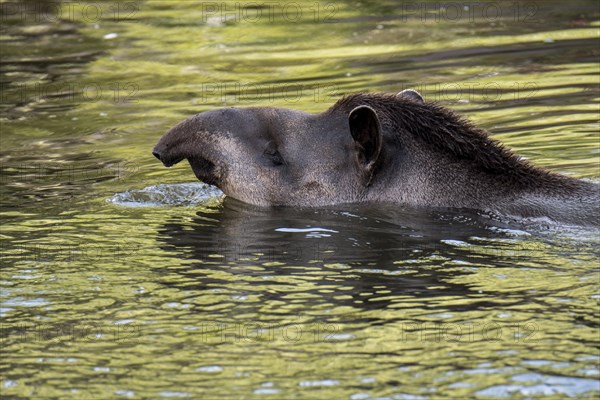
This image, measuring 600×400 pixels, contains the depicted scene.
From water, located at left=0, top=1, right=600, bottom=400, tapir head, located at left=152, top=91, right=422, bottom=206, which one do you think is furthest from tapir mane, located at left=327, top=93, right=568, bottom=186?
water, located at left=0, top=1, right=600, bottom=400

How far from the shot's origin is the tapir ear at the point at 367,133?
13.5 meters

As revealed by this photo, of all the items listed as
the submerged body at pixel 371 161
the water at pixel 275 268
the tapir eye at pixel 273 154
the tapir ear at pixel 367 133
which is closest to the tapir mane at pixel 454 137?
the submerged body at pixel 371 161

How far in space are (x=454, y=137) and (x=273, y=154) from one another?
7.13ft

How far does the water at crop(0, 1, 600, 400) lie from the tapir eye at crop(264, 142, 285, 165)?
23.7 inches

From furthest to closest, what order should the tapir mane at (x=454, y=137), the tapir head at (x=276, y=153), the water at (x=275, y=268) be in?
the tapir head at (x=276, y=153)
the tapir mane at (x=454, y=137)
the water at (x=275, y=268)

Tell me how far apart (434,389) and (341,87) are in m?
15.7

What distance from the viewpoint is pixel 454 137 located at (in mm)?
13672

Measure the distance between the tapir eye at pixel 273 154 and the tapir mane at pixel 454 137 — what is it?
1267 mm

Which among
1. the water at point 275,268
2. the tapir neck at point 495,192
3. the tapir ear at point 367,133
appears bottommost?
the water at point 275,268

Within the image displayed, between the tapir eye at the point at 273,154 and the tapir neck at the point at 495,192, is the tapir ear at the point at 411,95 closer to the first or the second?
the tapir neck at the point at 495,192

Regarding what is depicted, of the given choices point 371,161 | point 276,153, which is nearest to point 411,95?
point 371,161

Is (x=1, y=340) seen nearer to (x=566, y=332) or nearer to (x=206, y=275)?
(x=206, y=275)

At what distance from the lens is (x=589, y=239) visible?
12453mm

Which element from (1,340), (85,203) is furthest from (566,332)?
(85,203)
